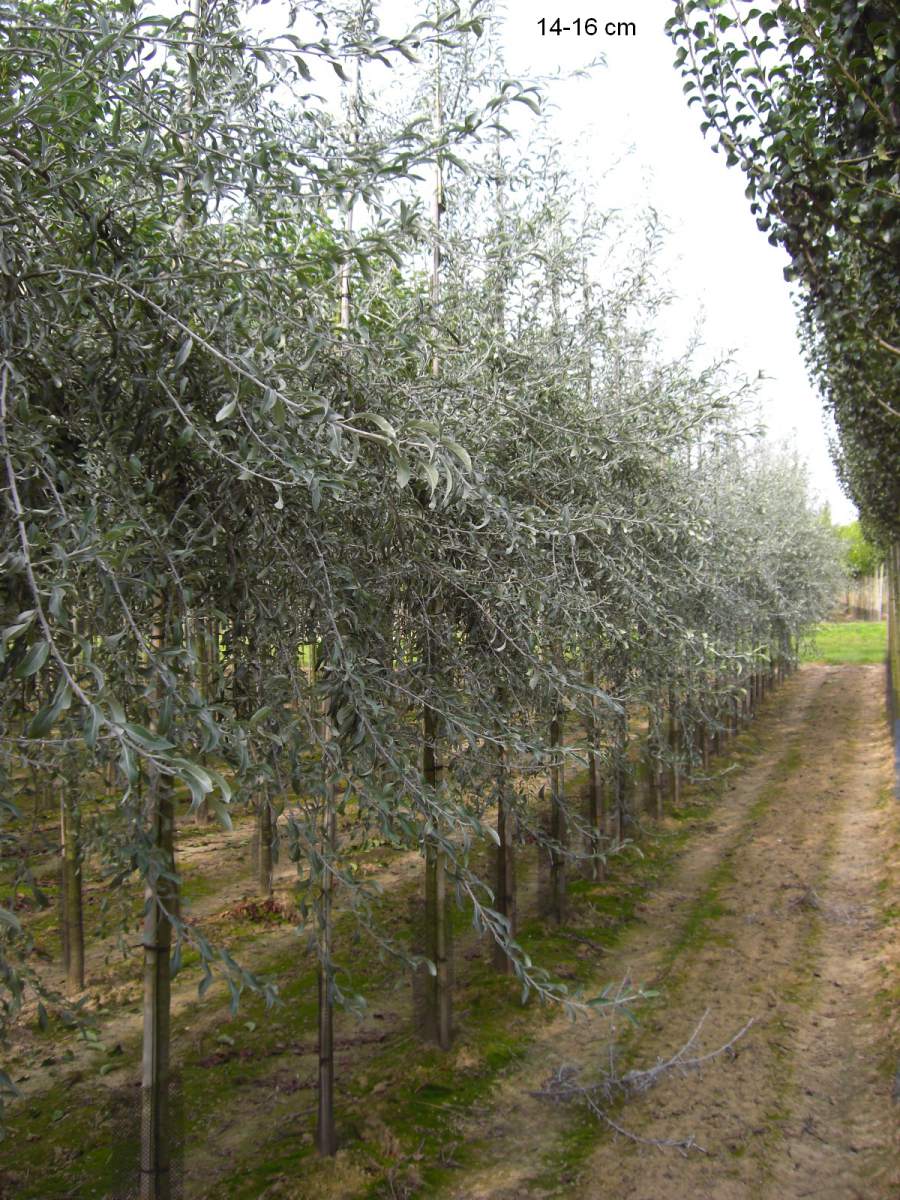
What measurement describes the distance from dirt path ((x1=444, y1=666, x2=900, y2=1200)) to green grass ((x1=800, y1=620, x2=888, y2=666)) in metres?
23.4

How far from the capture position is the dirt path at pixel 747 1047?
6.54 metres

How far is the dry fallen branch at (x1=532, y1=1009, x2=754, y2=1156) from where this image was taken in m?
7.26

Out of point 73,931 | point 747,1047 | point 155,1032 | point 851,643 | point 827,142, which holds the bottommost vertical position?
point 747,1047

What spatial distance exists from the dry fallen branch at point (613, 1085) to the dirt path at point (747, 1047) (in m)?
0.08

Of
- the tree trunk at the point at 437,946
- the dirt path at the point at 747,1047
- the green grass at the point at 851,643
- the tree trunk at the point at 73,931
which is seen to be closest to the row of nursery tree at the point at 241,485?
the tree trunk at the point at 437,946

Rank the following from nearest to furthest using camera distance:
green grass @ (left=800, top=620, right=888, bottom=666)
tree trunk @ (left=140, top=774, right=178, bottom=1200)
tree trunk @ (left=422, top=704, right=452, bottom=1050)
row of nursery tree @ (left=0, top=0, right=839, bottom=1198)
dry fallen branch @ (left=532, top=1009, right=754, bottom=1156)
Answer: row of nursery tree @ (left=0, top=0, right=839, bottom=1198) → tree trunk @ (left=140, top=774, right=178, bottom=1200) → dry fallen branch @ (left=532, top=1009, right=754, bottom=1156) → tree trunk @ (left=422, top=704, right=452, bottom=1050) → green grass @ (left=800, top=620, right=888, bottom=666)

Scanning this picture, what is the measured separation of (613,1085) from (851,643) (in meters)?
52.2

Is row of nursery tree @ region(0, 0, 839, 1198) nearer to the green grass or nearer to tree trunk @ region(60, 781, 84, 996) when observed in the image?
tree trunk @ region(60, 781, 84, 996)

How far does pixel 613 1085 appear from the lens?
767 cm

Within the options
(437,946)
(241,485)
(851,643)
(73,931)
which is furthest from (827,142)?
(851,643)

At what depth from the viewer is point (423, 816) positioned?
374cm

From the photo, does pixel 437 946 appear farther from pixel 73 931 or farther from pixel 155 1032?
pixel 73 931

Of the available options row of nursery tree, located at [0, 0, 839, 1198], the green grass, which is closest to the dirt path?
row of nursery tree, located at [0, 0, 839, 1198]

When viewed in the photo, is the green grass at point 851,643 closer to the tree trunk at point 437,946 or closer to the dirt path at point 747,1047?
the dirt path at point 747,1047
